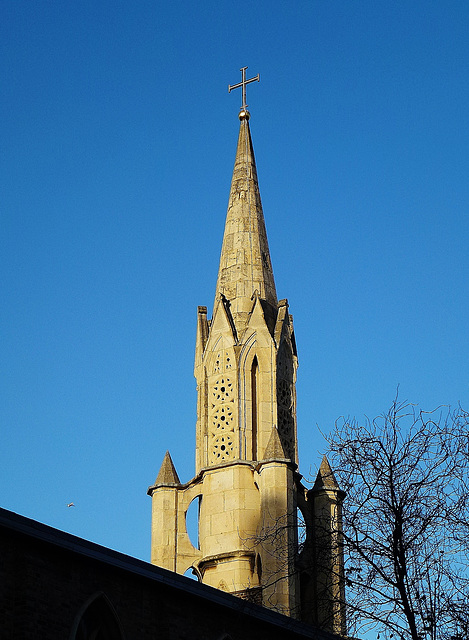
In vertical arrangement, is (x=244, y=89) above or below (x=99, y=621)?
above

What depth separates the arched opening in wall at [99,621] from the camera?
20.9 meters

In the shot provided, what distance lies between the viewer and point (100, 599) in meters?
21.3

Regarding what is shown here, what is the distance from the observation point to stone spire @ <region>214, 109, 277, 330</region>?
3694cm

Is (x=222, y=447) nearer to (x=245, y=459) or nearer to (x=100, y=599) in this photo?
(x=245, y=459)

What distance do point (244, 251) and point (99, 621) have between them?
1800 centimetres

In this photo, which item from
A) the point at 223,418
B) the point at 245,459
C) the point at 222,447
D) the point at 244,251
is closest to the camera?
the point at 245,459

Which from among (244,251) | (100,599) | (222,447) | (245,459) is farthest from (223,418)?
(100,599)

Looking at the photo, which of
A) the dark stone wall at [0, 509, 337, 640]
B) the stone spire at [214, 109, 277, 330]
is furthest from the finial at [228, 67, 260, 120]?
the dark stone wall at [0, 509, 337, 640]

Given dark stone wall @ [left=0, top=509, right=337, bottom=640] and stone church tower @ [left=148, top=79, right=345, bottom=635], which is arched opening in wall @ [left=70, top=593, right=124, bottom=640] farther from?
stone church tower @ [left=148, top=79, right=345, bottom=635]

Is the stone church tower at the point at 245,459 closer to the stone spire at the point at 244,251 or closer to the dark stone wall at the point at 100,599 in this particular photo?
the stone spire at the point at 244,251

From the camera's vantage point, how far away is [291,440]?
35.3 metres

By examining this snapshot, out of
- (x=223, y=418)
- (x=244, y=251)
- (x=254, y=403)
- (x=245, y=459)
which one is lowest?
(x=245, y=459)

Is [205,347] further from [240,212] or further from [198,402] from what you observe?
[240,212]

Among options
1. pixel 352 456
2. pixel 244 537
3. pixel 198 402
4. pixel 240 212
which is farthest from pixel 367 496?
pixel 240 212
